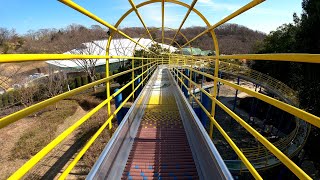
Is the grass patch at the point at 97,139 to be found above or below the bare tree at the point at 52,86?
below

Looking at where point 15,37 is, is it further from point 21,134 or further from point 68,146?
point 68,146

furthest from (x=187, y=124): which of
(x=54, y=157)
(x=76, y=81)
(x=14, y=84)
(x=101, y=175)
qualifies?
(x=76, y=81)

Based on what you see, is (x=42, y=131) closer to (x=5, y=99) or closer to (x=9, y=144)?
(x=9, y=144)

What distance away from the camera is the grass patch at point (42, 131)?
11.7m

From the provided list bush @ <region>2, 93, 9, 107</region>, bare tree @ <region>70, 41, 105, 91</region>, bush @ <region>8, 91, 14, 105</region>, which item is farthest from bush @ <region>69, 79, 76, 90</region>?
bush @ <region>2, 93, 9, 107</region>

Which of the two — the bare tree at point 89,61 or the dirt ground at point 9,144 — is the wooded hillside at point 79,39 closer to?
the bare tree at point 89,61

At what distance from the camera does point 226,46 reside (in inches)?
2226

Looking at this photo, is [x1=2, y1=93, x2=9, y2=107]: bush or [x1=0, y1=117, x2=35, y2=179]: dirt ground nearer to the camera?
[x1=0, y1=117, x2=35, y2=179]: dirt ground

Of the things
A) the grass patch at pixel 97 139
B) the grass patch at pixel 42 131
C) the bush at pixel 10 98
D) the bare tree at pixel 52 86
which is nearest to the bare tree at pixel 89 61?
the bare tree at pixel 52 86

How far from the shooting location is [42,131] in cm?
1431

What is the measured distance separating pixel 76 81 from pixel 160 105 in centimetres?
2481

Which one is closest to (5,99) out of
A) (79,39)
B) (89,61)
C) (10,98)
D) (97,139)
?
(10,98)

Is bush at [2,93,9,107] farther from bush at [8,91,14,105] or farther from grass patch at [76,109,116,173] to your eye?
grass patch at [76,109,116,173]

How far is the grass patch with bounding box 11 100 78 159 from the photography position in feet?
38.2
